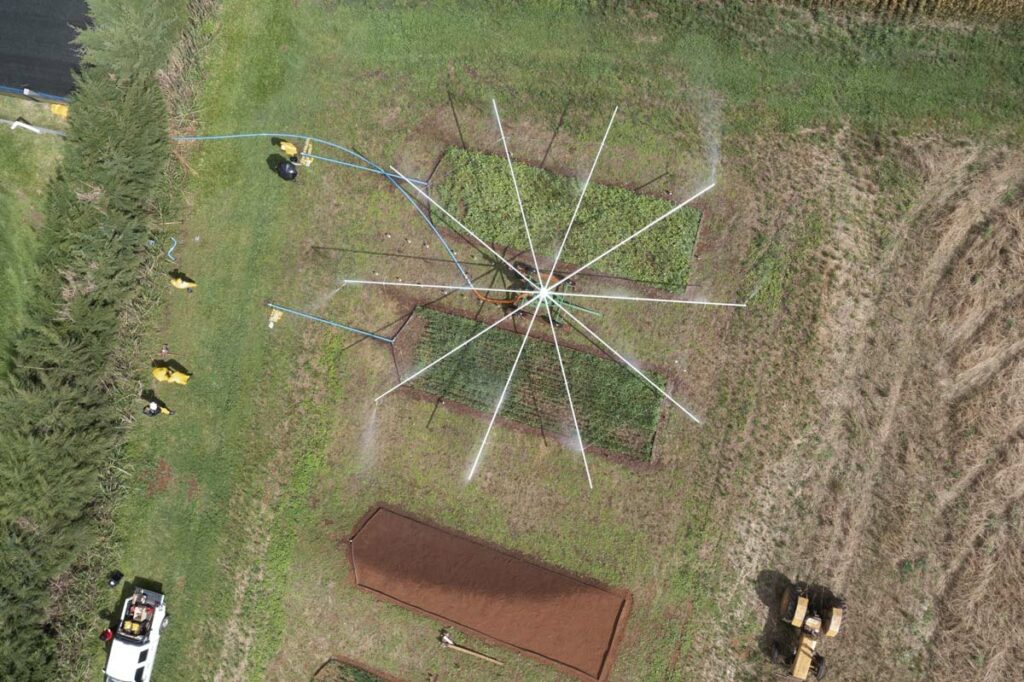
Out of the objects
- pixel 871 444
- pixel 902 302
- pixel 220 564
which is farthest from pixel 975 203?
pixel 220 564

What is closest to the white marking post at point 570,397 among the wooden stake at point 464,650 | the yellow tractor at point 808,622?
the wooden stake at point 464,650

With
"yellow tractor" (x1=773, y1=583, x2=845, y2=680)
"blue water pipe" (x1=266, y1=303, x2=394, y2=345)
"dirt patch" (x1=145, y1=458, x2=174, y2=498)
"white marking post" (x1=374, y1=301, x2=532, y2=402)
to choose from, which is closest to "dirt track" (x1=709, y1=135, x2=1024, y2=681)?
"yellow tractor" (x1=773, y1=583, x2=845, y2=680)

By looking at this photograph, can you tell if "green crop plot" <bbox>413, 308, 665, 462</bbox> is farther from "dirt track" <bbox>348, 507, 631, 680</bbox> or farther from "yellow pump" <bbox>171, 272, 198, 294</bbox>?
"yellow pump" <bbox>171, 272, 198, 294</bbox>

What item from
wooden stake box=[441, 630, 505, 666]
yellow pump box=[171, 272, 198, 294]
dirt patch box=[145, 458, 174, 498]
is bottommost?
wooden stake box=[441, 630, 505, 666]

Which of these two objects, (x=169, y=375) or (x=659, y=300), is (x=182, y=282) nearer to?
(x=169, y=375)

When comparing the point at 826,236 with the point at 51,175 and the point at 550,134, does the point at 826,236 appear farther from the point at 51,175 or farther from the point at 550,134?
the point at 51,175

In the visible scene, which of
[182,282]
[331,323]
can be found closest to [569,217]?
[331,323]

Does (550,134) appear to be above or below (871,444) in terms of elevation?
above
